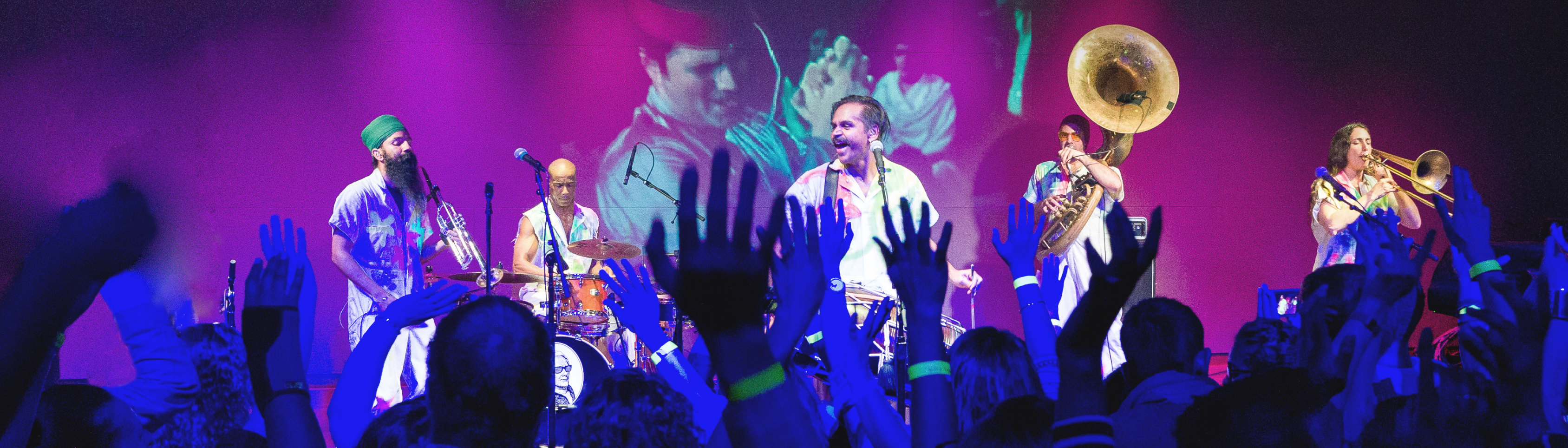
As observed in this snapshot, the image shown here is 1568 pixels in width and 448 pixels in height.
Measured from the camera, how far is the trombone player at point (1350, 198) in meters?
7.07

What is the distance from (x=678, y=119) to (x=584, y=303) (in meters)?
2.33

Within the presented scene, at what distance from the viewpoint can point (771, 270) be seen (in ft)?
4.43

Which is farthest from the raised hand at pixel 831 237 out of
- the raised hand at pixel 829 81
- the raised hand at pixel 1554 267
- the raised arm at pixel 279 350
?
the raised hand at pixel 829 81

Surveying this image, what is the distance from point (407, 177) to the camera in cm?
576

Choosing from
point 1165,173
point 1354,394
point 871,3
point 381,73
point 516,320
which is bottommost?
point 1354,394

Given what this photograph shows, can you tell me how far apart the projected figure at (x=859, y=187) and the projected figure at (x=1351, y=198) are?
2738mm

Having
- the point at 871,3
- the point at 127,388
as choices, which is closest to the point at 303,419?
the point at 127,388

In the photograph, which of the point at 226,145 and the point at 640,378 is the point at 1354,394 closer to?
the point at 640,378

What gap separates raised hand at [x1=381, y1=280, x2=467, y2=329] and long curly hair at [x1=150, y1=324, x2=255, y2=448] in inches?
17.6

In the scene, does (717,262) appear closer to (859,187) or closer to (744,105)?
(859,187)

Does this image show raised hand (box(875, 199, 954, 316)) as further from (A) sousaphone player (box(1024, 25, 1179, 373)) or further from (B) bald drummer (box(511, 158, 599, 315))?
(A) sousaphone player (box(1024, 25, 1179, 373))

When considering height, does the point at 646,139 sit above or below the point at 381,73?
below

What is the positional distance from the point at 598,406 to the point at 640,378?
0.31 feet

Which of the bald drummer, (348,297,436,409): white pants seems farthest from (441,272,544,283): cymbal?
the bald drummer
